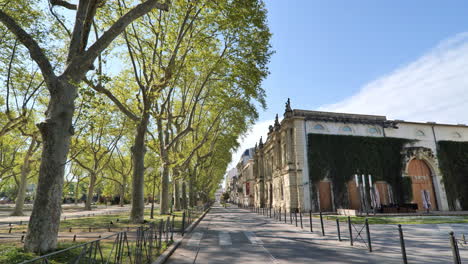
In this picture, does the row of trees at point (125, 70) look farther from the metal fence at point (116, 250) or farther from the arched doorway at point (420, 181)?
the arched doorway at point (420, 181)

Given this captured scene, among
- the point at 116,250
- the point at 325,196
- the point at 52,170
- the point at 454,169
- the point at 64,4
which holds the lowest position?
the point at 116,250

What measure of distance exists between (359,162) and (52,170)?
106 ft

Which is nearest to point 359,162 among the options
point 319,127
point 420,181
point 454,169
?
point 319,127

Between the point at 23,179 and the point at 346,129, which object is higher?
the point at 346,129

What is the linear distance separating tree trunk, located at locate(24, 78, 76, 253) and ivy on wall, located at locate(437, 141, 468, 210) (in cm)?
4189

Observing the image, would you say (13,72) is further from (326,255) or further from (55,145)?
(326,255)

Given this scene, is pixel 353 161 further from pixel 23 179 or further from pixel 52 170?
pixel 23 179

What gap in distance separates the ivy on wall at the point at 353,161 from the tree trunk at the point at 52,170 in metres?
27.3

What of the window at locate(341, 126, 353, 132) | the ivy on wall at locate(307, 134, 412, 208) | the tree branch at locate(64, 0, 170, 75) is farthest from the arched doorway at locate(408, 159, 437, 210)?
the tree branch at locate(64, 0, 170, 75)

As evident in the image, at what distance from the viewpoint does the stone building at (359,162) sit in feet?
98.4

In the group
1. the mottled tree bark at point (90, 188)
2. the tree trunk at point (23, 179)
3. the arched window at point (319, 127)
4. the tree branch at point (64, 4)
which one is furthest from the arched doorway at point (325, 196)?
the tree trunk at point (23, 179)

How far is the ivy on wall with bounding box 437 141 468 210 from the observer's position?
33.1m

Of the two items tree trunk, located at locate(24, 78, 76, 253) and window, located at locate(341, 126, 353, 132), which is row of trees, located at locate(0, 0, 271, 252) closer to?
tree trunk, located at locate(24, 78, 76, 253)

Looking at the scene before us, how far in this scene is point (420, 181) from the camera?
33.1m
